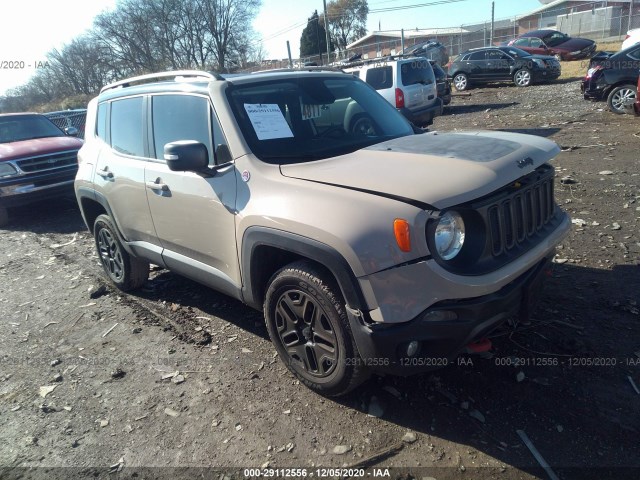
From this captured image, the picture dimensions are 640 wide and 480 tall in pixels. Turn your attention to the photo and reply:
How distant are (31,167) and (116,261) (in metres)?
4.81

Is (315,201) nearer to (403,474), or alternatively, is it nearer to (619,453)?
(403,474)

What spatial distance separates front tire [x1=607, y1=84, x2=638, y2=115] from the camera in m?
11.2

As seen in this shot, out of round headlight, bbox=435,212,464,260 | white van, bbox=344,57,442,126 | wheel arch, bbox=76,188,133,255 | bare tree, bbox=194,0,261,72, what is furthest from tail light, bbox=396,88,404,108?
bare tree, bbox=194,0,261,72

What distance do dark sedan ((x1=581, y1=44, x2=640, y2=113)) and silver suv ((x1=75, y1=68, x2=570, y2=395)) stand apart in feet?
32.4

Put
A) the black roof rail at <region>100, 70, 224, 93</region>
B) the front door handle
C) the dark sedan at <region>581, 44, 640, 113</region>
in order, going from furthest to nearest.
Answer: the dark sedan at <region>581, 44, 640, 113</region>, the front door handle, the black roof rail at <region>100, 70, 224, 93</region>

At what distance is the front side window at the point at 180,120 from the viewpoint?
342 cm

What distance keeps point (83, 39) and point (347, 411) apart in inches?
2294

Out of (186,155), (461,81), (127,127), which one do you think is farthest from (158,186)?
(461,81)

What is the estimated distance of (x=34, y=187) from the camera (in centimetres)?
836

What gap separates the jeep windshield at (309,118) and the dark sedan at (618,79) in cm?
988

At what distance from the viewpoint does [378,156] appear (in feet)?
9.93

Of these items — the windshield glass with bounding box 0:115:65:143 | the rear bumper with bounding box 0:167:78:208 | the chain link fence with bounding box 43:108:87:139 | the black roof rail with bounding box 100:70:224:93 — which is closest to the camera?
the black roof rail with bounding box 100:70:224:93

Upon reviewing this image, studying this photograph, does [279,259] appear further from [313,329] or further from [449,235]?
[449,235]

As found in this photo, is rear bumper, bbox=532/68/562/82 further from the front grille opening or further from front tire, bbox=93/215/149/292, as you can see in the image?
front tire, bbox=93/215/149/292
